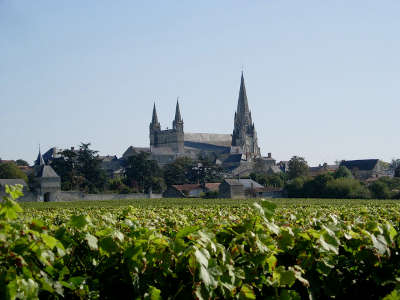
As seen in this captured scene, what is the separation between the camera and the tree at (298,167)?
110 meters

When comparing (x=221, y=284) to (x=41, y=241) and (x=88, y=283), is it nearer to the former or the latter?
(x=88, y=283)

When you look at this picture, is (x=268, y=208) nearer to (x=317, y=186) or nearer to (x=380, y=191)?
(x=380, y=191)

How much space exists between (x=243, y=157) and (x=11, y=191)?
15803 centimetres

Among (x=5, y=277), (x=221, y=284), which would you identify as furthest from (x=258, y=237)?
(x=5, y=277)

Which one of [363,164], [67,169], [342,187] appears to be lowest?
[342,187]

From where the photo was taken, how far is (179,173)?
116 metres

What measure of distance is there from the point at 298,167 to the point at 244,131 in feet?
192

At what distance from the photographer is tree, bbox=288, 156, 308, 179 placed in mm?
109750

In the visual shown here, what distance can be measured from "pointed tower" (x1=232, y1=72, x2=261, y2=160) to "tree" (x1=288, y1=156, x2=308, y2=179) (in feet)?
168

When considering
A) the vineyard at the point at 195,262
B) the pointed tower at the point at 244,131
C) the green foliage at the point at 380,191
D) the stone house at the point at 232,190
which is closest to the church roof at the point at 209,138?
the pointed tower at the point at 244,131

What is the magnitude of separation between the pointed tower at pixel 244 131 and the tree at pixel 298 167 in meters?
51.2

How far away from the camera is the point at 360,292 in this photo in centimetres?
373

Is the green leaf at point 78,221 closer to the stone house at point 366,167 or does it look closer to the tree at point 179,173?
the tree at point 179,173

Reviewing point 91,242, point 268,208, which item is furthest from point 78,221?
point 268,208
